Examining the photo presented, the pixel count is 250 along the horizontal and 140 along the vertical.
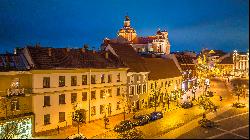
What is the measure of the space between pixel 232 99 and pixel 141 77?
29640 millimetres

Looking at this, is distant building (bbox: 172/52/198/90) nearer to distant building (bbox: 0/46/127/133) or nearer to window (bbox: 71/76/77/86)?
distant building (bbox: 0/46/127/133)

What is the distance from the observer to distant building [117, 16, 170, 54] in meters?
143

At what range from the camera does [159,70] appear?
72.0 m

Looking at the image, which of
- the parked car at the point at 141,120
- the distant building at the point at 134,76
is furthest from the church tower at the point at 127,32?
the parked car at the point at 141,120

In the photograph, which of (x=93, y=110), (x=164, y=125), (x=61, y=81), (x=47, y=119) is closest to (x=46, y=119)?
(x=47, y=119)

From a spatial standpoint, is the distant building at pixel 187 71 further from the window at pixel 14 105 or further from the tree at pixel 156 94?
the window at pixel 14 105

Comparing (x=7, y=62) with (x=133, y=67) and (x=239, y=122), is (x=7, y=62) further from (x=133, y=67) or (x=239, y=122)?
(x=239, y=122)

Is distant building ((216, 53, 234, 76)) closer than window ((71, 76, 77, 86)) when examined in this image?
No

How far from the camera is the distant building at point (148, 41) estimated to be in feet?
469

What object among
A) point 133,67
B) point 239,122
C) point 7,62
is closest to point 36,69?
point 7,62

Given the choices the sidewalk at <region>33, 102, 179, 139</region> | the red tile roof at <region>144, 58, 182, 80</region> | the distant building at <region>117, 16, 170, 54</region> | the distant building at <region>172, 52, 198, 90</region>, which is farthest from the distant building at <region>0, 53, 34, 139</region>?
the distant building at <region>117, 16, 170, 54</region>

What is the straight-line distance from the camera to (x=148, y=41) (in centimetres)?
15138

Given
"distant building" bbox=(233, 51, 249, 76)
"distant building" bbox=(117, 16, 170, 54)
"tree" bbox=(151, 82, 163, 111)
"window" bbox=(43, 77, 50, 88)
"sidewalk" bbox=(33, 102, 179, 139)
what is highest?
"distant building" bbox=(117, 16, 170, 54)

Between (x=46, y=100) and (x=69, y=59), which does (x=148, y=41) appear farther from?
(x=46, y=100)
